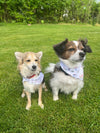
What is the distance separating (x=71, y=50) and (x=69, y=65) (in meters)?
0.35

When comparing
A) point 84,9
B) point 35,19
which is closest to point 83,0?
point 84,9

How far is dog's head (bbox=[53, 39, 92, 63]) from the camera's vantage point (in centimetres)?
229

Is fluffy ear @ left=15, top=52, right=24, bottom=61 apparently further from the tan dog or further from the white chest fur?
the white chest fur

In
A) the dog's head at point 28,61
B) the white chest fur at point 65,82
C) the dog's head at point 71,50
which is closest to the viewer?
the dog's head at point 71,50

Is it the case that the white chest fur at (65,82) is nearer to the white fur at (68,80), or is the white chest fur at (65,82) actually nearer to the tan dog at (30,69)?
the white fur at (68,80)

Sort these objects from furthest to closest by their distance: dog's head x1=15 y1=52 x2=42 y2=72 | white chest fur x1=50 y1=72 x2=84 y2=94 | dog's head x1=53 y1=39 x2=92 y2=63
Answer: white chest fur x1=50 y1=72 x2=84 y2=94 < dog's head x1=15 y1=52 x2=42 y2=72 < dog's head x1=53 y1=39 x2=92 y2=63

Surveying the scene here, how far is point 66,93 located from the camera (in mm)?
3059

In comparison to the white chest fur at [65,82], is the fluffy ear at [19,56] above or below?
above

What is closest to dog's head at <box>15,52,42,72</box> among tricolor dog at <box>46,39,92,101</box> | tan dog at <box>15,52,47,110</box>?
tan dog at <box>15,52,47,110</box>

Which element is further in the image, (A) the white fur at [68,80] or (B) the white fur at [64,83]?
(B) the white fur at [64,83]

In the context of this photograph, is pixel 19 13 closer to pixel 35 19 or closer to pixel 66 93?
pixel 35 19

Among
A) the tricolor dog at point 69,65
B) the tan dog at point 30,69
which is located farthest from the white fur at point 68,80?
the tan dog at point 30,69

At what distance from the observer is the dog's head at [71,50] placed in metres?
2.29

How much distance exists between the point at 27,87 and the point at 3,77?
1605 millimetres
